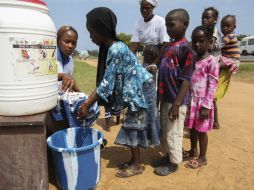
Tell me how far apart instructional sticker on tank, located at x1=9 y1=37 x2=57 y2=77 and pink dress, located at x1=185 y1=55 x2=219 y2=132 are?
164 centimetres

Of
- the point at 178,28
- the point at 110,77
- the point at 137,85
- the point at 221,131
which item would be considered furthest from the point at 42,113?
the point at 221,131

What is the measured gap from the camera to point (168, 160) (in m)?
3.15

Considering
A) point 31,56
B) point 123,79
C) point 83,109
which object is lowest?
point 83,109

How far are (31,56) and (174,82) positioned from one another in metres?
1.37

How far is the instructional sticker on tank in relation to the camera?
6.46 feet

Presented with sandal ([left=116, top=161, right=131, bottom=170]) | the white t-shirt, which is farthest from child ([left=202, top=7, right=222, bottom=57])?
sandal ([left=116, top=161, right=131, bottom=170])

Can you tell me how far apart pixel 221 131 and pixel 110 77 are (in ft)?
8.85

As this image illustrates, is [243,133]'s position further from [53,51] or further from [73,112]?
[53,51]

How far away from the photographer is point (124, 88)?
8.54ft

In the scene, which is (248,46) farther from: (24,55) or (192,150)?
(24,55)

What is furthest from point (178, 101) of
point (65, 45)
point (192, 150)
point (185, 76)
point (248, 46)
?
point (248, 46)

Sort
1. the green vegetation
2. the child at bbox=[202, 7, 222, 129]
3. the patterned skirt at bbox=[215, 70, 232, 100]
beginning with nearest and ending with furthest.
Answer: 1. the child at bbox=[202, 7, 222, 129]
2. the patterned skirt at bbox=[215, 70, 232, 100]
3. the green vegetation

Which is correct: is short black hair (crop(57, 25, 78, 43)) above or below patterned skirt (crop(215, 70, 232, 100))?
above

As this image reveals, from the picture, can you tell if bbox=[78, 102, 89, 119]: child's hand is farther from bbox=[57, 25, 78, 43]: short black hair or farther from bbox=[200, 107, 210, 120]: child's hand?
bbox=[200, 107, 210, 120]: child's hand
